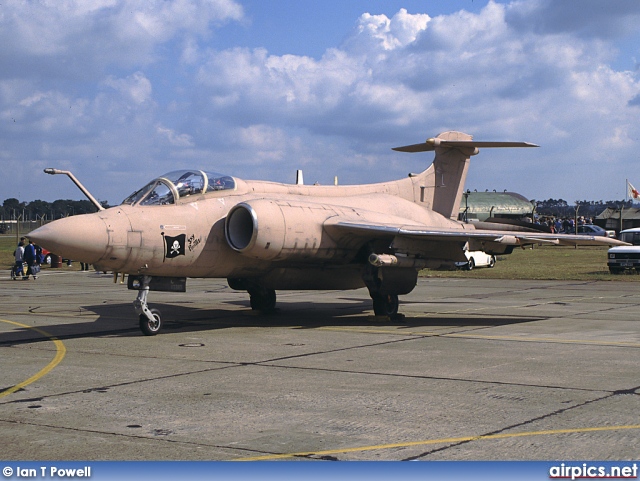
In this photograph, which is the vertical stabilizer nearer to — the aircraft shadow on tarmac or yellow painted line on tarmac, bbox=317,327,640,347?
the aircraft shadow on tarmac

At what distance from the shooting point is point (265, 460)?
6.36m

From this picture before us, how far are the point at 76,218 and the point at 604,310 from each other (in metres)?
12.4

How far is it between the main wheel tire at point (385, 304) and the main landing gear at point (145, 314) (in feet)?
16.5

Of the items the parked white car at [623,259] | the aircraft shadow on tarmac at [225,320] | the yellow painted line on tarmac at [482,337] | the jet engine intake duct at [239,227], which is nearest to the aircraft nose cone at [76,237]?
the aircraft shadow on tarmac at [225,320]

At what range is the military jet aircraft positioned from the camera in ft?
45.2

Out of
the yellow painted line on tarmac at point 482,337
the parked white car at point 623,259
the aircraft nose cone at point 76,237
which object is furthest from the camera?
the parked white car at point 623,259

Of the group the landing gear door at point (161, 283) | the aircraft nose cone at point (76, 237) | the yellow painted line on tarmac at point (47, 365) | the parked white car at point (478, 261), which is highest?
the aircraft nose cone at point (76, 237)

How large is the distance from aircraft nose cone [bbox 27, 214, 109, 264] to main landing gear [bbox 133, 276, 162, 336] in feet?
3.90

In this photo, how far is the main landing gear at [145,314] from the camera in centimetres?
1430

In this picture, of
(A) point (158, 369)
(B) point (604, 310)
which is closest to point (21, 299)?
(A) point (158, 369)

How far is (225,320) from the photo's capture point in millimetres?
17469

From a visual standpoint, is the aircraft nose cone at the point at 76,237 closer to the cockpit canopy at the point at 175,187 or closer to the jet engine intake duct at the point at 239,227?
the cockpit canopy at the point at 175,187

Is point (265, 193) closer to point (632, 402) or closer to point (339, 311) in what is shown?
point (339, 311)

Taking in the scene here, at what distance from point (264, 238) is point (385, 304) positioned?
12.5ft
